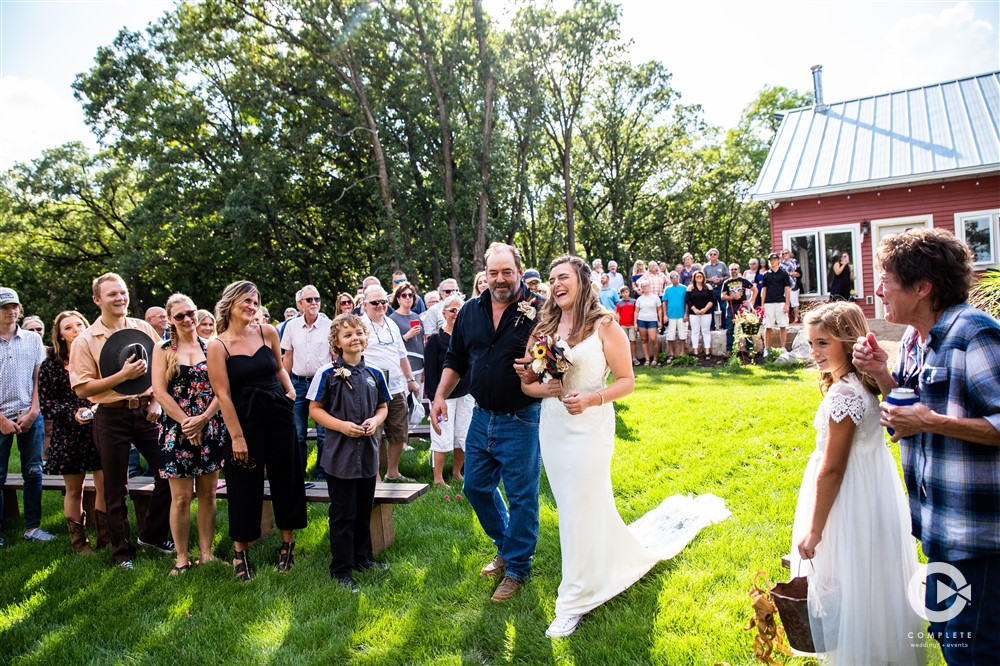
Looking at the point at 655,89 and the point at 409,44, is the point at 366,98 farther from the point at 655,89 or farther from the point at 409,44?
the point at 655,89

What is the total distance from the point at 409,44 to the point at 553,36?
6.59 m

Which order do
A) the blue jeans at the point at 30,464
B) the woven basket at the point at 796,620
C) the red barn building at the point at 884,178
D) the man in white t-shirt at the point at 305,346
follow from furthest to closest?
the red barn building at the point at 884,178
the man in white t-shirt at the point at 305,346
the blue jeans at the point at 30,464
the woven basket at the point at 796,620

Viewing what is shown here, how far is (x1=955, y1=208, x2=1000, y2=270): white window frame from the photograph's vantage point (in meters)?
15.7

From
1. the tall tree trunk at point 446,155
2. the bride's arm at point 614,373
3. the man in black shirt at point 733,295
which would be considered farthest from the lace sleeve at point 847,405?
the tall tree trunk at point 446,155

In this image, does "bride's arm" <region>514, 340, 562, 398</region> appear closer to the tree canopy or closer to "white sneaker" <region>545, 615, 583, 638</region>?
"white sneaker" <region>545, 615, 583, 638</region>

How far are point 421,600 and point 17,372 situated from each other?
491cm

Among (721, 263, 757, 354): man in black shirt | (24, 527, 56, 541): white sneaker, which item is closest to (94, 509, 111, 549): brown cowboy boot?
(24, 527, 56, 541): white sneaker

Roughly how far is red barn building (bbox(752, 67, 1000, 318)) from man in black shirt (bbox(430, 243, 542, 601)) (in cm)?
1454

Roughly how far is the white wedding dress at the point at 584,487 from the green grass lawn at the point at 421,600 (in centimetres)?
19

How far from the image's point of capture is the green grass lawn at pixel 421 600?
11.9 ft

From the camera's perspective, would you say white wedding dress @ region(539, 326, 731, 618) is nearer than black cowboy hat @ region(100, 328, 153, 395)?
Yes

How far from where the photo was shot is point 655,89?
114ft

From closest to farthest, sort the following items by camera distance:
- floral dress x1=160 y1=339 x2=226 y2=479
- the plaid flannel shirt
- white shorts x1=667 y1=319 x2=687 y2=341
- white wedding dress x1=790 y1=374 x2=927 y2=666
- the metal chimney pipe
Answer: the plaid flannel shirt → white wedding dress x1=790 y1=374 x2=927 y2=666 → floral dress x1=160 y1=339 x2=226 y2=479 → white shorts x1=667 y1=319 x2=687 y2=341 → the metal chimney pipe

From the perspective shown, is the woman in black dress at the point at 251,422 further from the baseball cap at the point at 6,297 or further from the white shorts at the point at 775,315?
the white shorts at the point at 775,315
